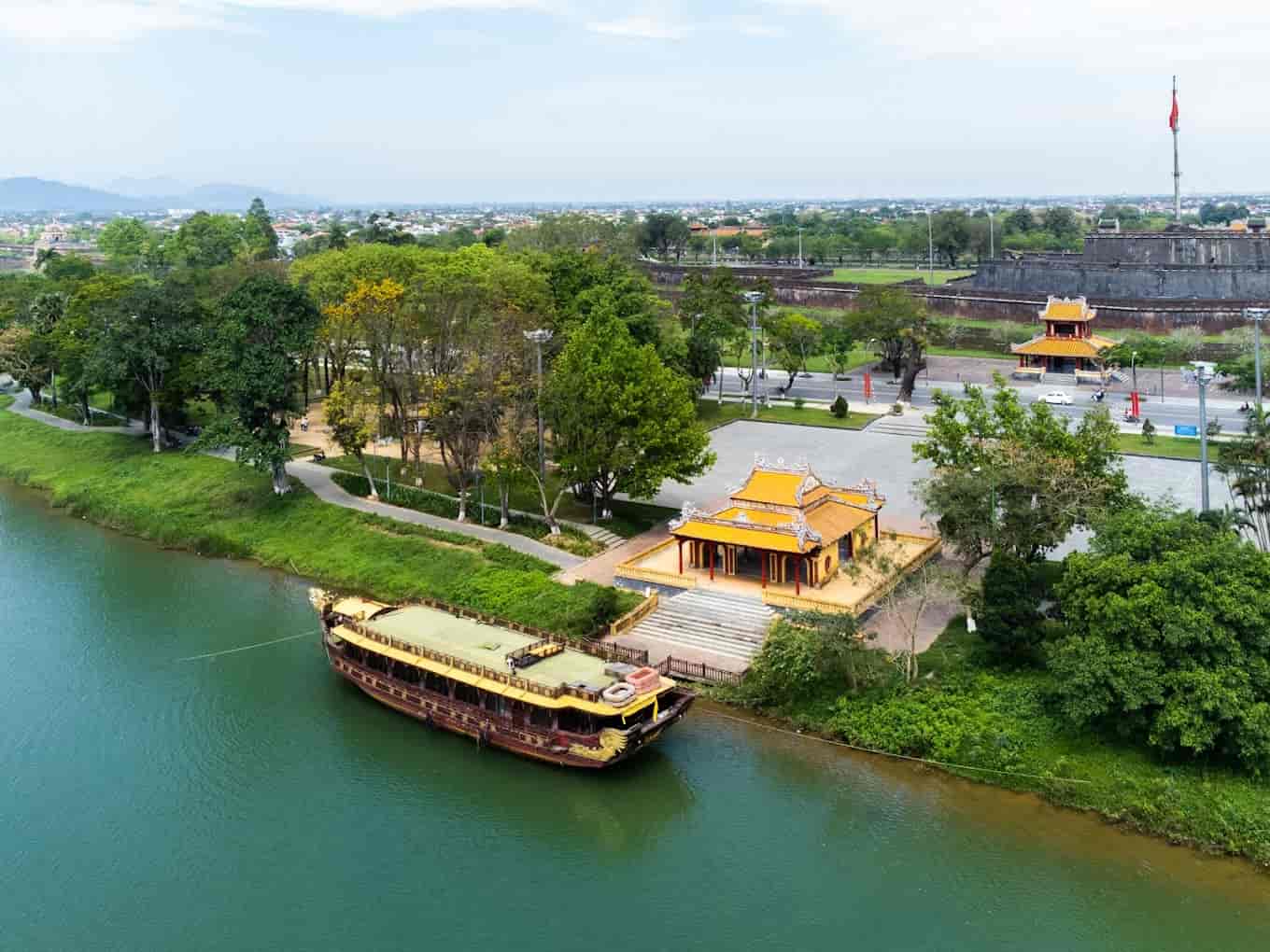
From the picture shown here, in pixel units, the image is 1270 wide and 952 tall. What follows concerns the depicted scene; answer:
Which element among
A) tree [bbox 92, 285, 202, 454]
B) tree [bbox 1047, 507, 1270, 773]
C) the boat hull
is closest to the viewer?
tree [bbox 1047, 507, 1270, 773]

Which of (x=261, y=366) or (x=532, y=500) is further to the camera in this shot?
(x=261, y=366)

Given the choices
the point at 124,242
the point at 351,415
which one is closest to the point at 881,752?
the point at 351,415

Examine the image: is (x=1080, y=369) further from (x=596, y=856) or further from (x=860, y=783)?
(x=596, y=856)

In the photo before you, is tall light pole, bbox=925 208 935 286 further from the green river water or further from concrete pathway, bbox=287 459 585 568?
the green river water

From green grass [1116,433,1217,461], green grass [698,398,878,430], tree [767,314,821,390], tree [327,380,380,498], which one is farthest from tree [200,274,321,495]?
green grass [1116,433,1217,461]

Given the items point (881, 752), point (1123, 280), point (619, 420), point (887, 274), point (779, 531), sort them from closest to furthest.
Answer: point (881, 752), point (779, 531), point (619, 420), point (1123, 280), point (887, 274)

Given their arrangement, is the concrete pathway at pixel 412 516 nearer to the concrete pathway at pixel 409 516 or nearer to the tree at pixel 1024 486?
the concrete pathway at pixel 409 516

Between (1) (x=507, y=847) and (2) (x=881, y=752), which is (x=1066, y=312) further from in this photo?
(1) (x=507, y=847)

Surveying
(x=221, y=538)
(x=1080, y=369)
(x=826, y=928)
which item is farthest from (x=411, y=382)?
(x=1080, y=369)
